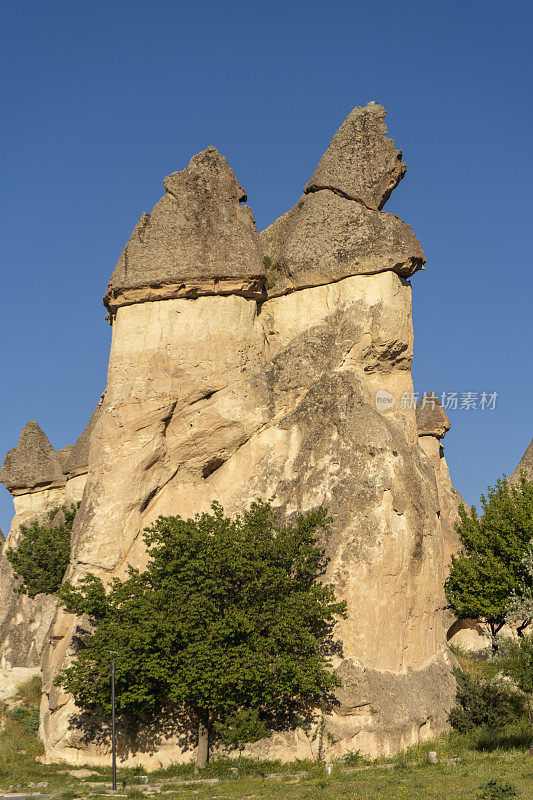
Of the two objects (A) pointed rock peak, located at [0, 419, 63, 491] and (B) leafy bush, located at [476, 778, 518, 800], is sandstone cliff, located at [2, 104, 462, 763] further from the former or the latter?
(A) pointed rock peak, located at [0, 419, 63, 491]

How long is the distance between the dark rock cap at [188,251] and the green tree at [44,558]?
12515 mm

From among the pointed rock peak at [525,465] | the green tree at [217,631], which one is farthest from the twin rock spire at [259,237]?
the pointed rock peak at [525,465]

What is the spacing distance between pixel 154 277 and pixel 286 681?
13.1m

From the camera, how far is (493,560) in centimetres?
2822

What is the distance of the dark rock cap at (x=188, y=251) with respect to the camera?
2862 cm

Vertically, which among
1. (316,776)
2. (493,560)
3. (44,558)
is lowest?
(316,776)

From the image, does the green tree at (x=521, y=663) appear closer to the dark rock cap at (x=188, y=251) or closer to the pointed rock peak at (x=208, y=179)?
the dark rock cap at (x=188, y=251)

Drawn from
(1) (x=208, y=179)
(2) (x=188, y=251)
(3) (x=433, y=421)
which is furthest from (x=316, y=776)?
(3) (x=433, y=421)

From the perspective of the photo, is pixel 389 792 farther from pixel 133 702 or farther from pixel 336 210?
pixel 336 210

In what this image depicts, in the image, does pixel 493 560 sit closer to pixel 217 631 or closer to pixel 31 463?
pixel 217 631

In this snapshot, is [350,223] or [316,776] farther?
[350,223]

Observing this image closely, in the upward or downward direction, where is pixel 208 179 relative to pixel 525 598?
upward

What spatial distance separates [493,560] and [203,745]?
35.2 feet

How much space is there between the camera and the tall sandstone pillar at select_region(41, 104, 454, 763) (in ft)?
84.2
